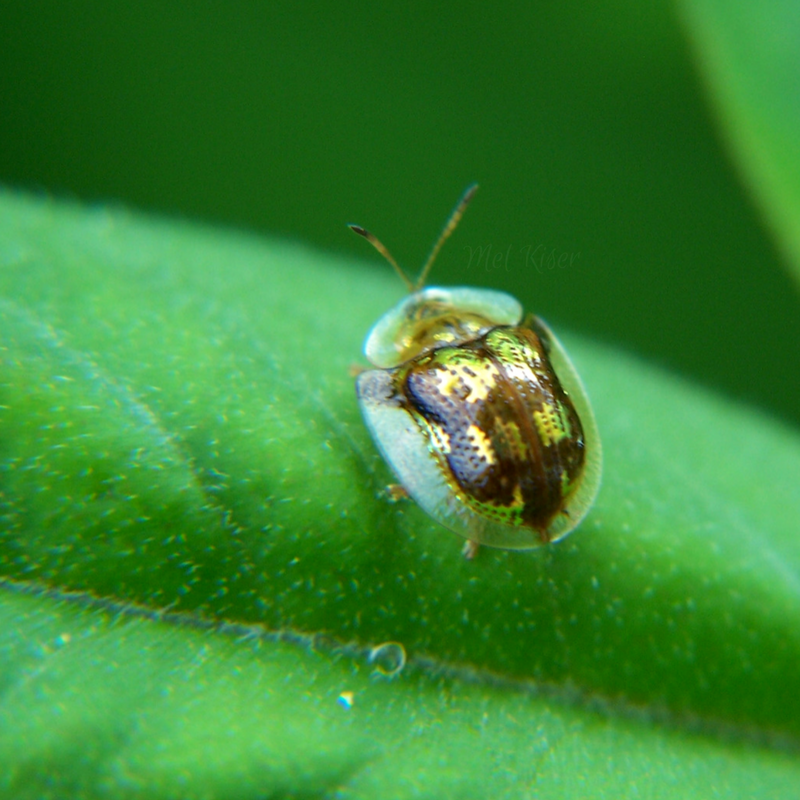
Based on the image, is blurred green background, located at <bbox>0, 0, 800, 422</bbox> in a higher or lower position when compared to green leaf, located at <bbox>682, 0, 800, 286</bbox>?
lower

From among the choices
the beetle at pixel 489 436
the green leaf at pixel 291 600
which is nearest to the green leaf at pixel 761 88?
the green leaf at pixel 291 600

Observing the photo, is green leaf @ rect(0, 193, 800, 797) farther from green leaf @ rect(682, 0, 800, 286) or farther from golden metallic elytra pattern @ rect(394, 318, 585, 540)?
green leaf @ rect(682, 0, 800, 286)

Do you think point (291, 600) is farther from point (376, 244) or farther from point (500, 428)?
point (376, 244)

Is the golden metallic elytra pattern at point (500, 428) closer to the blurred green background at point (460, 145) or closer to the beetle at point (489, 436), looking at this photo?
the beetle at point (489, 436)

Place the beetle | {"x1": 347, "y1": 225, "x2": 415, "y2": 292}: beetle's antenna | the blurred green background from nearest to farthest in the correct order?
the beetle → {"x1": 347, "y1": 225, "x2": 415, "y2": 292}: beetle's antenna → the blurred green background

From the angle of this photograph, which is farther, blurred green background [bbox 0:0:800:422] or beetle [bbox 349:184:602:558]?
blurred green background [bbox 0:0:800:422]

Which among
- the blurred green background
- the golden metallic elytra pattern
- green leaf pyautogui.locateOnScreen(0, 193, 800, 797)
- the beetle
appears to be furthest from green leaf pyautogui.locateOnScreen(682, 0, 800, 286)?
the golden metallic elytra pattern
